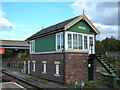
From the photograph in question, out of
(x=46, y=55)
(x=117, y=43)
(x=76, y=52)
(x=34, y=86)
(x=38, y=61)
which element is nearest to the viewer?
(x=34, y=86)

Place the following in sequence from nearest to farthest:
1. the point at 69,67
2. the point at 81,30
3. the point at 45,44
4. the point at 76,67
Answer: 1. the point at 69,67
2. the point at 76,67
3. the point at 81,30
4. the point at 45,44

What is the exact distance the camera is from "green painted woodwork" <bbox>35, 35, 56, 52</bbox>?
16.7 metres

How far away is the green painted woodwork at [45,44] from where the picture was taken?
16672 mm

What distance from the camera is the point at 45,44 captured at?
1798 cm

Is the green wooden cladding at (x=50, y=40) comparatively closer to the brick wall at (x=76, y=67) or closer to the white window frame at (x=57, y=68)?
the white window frame at (x=57, y=68)

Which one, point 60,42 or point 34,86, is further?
point 60,42

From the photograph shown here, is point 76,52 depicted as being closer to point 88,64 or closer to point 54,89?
point 88,64

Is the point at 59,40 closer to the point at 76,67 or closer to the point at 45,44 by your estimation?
the point at 45,44

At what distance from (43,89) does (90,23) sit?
28.7 feet

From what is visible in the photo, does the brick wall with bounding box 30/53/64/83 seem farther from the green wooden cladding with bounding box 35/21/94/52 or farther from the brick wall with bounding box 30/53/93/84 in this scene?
the green wooden cladding with bounding box 35/21/94/52

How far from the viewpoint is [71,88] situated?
1295 centimetres

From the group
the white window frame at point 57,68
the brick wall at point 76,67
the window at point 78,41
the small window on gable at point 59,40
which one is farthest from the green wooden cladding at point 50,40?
the brick wall at point 76,67

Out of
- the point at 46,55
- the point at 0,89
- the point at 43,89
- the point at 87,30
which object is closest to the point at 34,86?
the point at 43,89

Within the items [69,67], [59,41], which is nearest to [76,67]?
[69,67]
